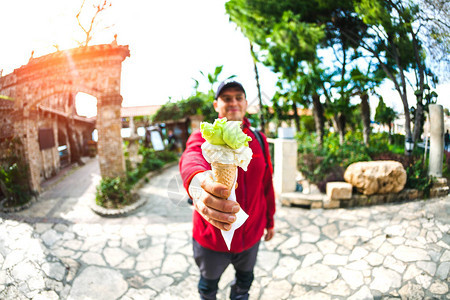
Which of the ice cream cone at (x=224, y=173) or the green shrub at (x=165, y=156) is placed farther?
the green shrub at (x=165, y=156)

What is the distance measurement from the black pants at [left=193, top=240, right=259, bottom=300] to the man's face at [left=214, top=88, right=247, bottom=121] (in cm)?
106

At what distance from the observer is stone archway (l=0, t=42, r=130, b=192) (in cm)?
114

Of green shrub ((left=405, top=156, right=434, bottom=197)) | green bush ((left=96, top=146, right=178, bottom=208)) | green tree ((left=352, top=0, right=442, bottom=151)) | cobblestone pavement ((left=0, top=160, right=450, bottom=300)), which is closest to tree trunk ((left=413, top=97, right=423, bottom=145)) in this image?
green tree ((left=352, top=0, right=442, bottom=151))

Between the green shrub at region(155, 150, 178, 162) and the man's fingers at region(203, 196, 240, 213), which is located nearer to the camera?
the man's fingers at region(203, 196, 240, 213)

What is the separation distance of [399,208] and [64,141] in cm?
278

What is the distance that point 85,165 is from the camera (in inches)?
79.6

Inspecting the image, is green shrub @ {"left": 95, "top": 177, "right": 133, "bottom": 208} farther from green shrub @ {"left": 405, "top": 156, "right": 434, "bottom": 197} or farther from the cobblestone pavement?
green shrub @ {"left": 405, "top": 156, "right": 434, "bottom": 197}

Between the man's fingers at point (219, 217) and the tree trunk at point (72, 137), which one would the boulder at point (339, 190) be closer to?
the man's fingers at point (219, 217)

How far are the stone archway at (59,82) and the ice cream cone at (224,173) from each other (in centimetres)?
87

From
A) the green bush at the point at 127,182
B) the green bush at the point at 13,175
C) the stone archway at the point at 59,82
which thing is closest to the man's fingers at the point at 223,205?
the stone archway at the point at 59,82

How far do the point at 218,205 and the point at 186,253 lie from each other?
303 cm

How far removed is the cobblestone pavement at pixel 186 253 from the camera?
115 cm

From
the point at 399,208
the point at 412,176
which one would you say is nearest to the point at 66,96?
the point at 412,176

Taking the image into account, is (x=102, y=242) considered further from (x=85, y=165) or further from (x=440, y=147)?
(x=440, y=147)
